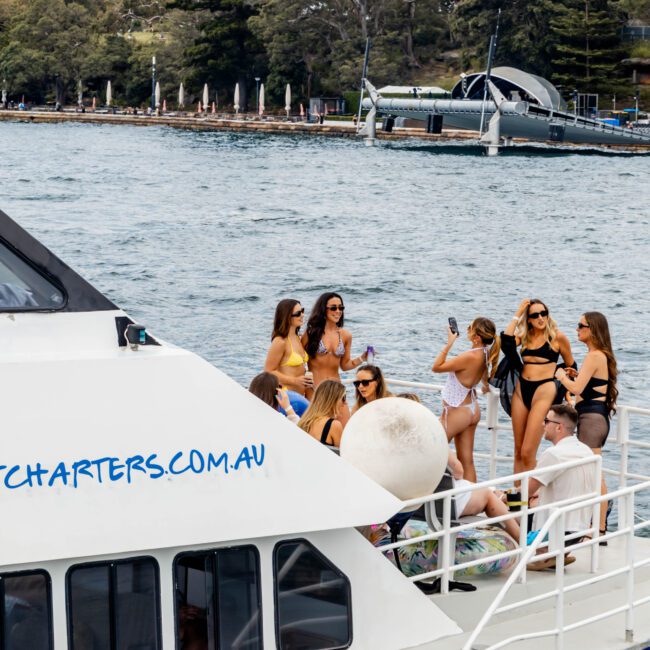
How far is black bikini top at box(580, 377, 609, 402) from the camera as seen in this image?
9.06 metres

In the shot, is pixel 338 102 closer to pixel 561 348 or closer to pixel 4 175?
pixel 4 175

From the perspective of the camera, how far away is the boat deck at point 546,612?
6.81m

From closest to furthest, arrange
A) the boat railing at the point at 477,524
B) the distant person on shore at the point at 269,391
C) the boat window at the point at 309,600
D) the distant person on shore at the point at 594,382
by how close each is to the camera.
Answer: the boat window at the point at 309,600 < the boat railing at the point at 477,524 < the distant person on shore at the point at 269,391 < the distant person on shore at the point at 594,382

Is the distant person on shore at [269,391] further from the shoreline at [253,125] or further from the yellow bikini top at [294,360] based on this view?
the shoreline at [253,125]

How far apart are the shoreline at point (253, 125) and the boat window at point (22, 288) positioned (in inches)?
3802

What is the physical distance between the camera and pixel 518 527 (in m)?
7.71

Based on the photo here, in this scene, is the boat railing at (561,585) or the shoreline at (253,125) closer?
the boat railing at (561,585)

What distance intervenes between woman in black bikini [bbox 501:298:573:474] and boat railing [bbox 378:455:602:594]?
1.66 m

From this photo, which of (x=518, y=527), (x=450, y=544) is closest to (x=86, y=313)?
(x=450, y=544)

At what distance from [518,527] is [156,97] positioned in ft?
420

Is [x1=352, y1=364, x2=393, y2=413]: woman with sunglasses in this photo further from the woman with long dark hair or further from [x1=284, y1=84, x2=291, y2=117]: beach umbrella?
[x1=284, y1=84, x2=291, y2=117]: beach umbrella

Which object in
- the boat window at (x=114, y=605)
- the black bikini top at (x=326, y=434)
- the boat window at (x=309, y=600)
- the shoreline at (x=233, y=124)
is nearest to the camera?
the boat window at (x=114, y=605)

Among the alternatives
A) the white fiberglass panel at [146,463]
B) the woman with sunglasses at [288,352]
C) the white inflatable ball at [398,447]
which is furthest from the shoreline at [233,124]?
the white fiberglass panel at [146,463]

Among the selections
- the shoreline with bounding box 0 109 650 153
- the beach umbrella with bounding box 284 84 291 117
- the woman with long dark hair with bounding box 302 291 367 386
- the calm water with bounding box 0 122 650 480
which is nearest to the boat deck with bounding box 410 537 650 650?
the woman with long dark hair with bounding box 302 291 367 386
